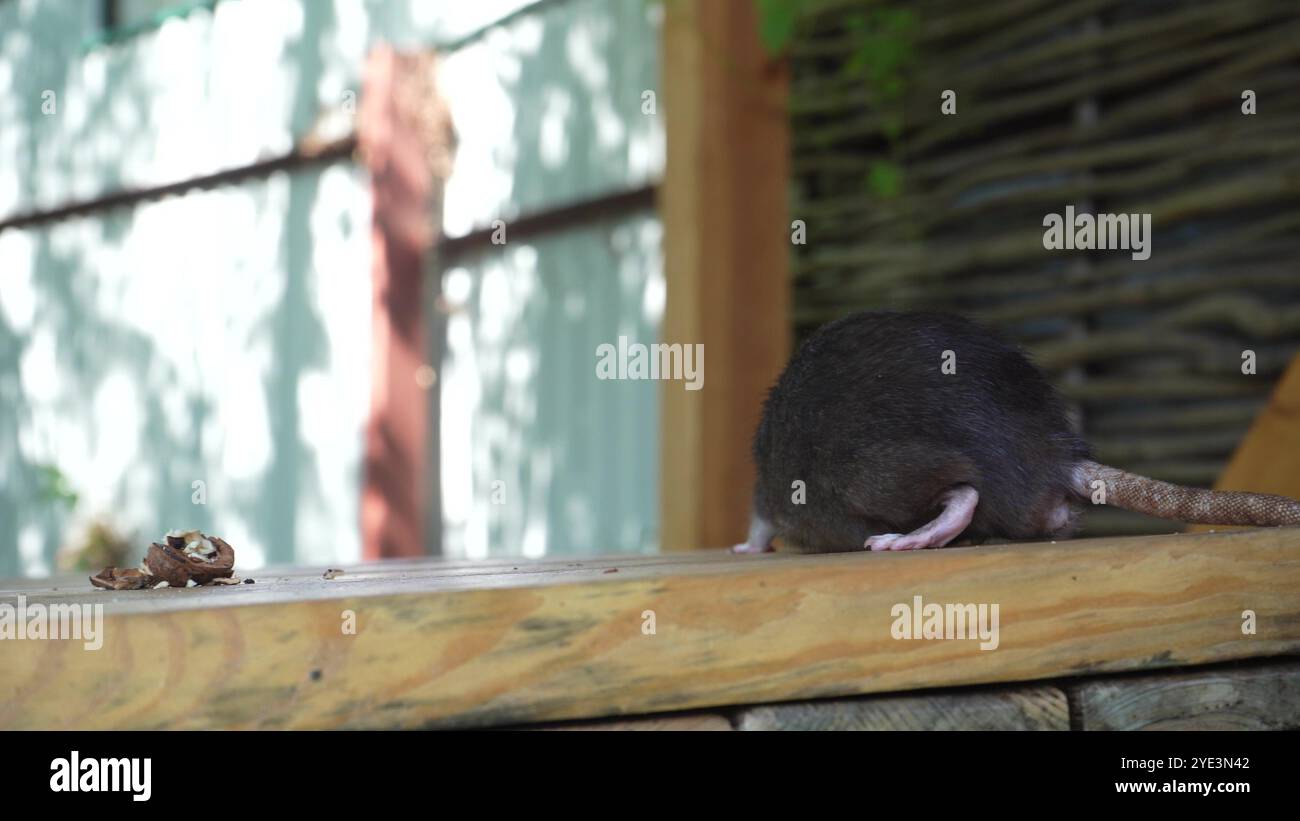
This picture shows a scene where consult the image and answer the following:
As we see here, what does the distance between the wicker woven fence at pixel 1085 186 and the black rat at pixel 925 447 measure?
69.8 inches

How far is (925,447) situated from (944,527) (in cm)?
11

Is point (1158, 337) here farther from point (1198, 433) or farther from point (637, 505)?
point (637, 505)

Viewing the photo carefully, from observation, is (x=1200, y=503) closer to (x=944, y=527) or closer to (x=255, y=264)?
(x=944, y=527)

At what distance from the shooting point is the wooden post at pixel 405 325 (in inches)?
263

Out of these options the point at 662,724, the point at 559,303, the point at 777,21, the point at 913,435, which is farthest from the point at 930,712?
the point at 559,303

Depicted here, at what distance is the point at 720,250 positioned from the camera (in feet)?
15.1

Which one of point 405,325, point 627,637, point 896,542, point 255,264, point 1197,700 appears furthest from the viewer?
point 255,264

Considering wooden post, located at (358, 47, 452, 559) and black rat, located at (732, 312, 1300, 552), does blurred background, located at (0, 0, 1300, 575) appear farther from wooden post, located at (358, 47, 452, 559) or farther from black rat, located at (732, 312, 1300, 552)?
black rat, located at (732, 312, 1300, 552)

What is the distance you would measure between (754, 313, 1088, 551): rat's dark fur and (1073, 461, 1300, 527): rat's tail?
0.35 feet

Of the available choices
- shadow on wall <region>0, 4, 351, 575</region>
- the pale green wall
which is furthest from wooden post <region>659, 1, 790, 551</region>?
shadow on wall <region>0, 4, 351, 575</region>

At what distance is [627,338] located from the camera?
5527 millimetres

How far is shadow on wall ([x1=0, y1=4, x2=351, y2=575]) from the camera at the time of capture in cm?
758

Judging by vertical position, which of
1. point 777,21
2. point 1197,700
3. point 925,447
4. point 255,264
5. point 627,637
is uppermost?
point 777,21

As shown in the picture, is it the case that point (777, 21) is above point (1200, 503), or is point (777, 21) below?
above
